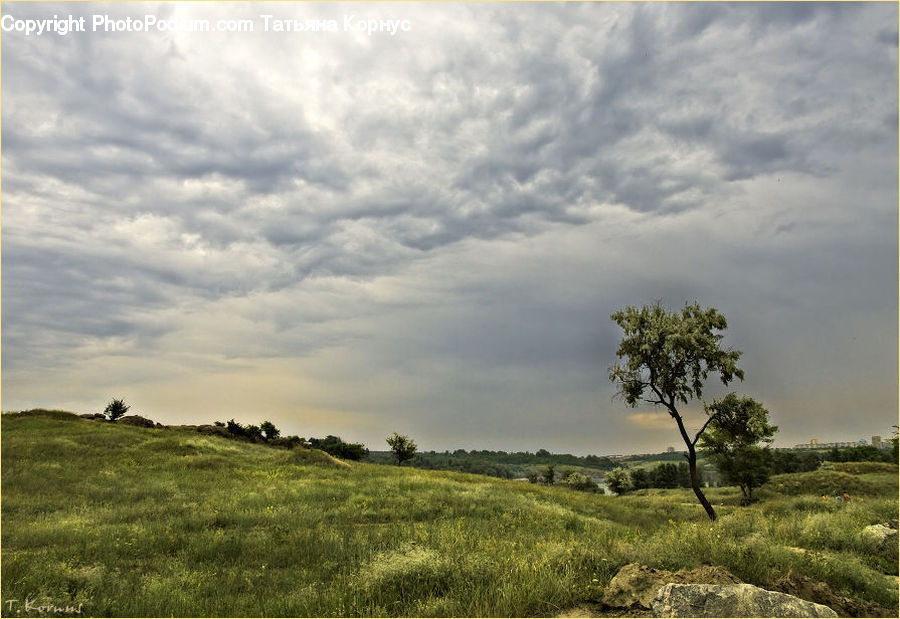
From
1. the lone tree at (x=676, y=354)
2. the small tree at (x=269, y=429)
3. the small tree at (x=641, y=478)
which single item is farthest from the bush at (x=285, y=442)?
the small tree at (x=641, y=478)

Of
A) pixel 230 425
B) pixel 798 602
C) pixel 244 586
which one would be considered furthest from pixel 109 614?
pixel 230 425

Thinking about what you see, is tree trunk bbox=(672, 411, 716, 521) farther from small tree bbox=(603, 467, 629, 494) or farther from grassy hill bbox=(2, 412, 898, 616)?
small tree bbox=(603, 467, 629, 494)

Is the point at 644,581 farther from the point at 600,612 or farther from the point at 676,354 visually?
the point at 676,354

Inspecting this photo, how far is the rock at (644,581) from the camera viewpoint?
7.63m

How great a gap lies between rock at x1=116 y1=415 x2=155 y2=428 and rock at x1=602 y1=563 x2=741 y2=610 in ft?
195

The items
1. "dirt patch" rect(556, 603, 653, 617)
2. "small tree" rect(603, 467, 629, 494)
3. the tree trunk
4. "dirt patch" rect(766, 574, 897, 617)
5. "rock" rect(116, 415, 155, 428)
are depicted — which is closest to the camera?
"dirt patch" rect(556, 603, 653, 617)

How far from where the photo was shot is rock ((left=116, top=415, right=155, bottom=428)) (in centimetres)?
5472

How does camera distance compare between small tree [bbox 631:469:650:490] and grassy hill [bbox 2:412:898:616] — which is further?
small tree [bbox 631:469:650:490]

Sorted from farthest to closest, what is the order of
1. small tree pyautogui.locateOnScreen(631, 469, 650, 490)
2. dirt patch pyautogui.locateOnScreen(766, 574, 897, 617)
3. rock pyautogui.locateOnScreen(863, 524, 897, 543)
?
small tree pyautogui.locateOnScreen(631, 469, 650, 490), rock pyautogui.locateOnScreen(863, 524, 897, 543), dirt patch pyautogui.locateOnScreen(766, 574, 897, 617)

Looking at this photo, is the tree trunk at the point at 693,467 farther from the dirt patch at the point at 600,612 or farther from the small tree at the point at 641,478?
the small tree at the point at 641,478

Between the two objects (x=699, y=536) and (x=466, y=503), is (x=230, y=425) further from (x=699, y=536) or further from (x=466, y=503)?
(x=699, y=536)

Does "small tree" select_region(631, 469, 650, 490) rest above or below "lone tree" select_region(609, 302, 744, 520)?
below

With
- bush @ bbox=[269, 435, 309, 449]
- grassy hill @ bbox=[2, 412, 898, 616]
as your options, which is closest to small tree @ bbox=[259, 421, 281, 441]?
bush @ bbox=[269, 435, 309, 449]

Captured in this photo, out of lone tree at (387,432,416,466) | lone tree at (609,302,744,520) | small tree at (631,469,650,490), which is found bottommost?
small tree at (631,469,650,490)
